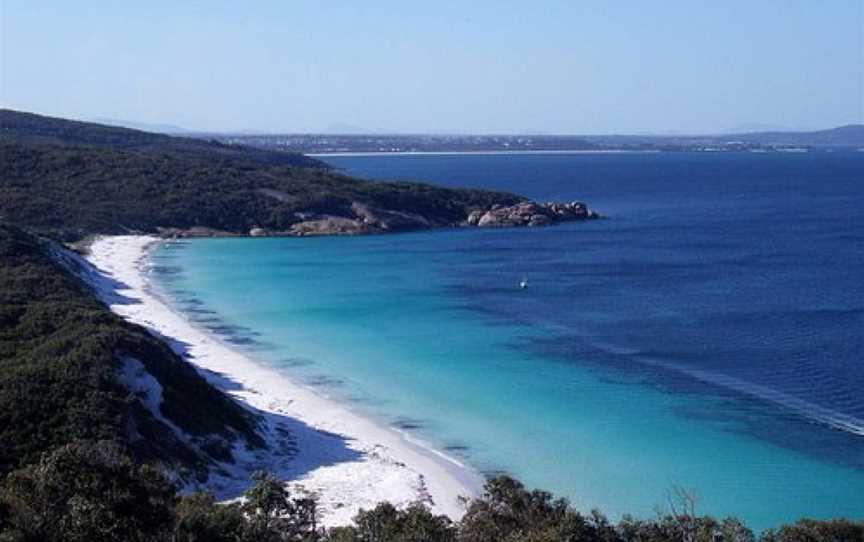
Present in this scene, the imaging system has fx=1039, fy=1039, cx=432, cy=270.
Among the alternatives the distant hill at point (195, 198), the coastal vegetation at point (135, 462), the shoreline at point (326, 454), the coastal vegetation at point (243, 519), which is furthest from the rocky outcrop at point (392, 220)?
the coastal vegetation at point (243, 519)

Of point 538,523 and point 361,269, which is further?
point 361,269

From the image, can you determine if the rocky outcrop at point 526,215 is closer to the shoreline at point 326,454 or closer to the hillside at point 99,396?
the shoreline at point 326,454

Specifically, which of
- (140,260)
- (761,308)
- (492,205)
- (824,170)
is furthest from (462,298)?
(824,170)

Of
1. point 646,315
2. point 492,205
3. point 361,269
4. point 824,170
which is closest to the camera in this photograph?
point 646,315

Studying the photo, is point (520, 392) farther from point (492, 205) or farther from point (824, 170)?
point (824, 170)

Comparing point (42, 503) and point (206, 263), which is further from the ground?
point (42, 503)

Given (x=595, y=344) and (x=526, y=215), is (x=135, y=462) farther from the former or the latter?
(x=526, y=215)
